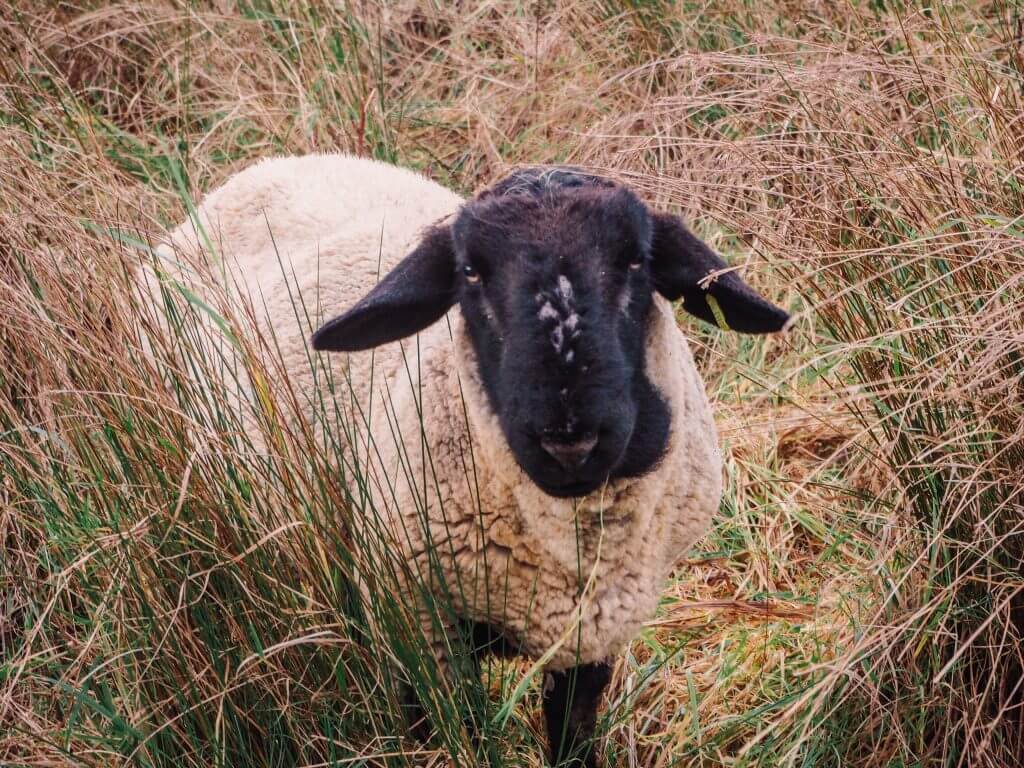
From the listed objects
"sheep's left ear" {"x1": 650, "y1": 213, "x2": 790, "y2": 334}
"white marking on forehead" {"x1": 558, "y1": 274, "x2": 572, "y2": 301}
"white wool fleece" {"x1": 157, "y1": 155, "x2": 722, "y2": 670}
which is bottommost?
"white wool fleece" {"x1": 157, "y1": 155, "x2": 722, "y2": 670}

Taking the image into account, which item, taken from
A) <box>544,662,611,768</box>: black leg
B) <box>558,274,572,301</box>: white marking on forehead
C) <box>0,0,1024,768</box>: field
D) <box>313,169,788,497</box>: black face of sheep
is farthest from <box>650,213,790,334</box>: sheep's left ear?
<box>544,662,611,768</box>: black leg

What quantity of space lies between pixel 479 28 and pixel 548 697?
389cm

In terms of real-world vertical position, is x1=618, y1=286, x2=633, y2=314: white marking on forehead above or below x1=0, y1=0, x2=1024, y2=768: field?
above

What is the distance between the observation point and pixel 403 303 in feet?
9.18

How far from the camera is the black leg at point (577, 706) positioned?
2.95 meters

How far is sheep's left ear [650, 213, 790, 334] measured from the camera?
2.76 meters

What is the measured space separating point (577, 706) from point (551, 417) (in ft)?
3.19

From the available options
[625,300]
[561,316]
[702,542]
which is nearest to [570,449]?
[561,316]

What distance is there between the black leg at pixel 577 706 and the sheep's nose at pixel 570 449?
768mm

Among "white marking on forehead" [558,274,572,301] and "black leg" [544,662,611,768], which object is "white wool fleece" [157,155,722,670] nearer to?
"black leg" [544,662,611,768]

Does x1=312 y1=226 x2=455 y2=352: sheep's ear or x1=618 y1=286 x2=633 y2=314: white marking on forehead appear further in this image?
x1=312 y1=226 x2=455 y2=352: sheep's ear

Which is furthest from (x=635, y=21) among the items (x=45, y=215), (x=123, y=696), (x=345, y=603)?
(x=123, y=696)

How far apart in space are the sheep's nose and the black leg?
77cm

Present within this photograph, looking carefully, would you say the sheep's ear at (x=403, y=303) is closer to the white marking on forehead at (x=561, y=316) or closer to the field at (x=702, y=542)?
the field at (x=702, y=542)
